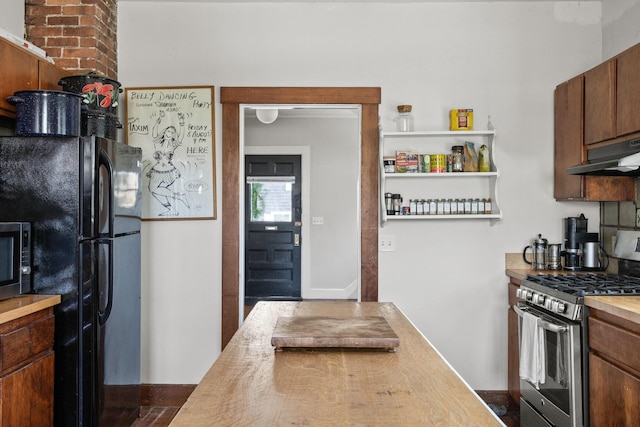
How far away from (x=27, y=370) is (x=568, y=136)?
10.6ft

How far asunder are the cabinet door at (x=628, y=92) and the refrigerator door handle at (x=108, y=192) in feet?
8.72

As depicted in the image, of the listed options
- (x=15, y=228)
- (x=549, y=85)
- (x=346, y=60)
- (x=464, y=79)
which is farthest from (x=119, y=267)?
(x=549, y=85)

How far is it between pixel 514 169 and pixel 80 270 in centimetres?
273

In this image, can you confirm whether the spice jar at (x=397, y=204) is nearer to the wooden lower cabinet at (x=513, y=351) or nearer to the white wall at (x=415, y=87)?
the white wall at (x=415, y=87)

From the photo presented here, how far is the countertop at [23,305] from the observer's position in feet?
6.49

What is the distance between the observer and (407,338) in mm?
1696

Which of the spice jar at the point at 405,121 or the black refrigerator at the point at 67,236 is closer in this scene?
the black refrigerator at the point at 67,236

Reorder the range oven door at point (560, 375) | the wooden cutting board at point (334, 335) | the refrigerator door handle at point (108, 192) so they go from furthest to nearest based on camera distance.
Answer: the refrigerator door handle at point (108, 192) → the range oven door at point (560, 375) → the wooden cutting board at point (334, 335)

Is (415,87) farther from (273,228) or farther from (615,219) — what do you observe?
(273,228)

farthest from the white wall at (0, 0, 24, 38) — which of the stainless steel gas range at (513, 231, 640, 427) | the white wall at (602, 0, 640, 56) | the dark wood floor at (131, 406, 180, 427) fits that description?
the white wall at (602, 0, 640, 56)

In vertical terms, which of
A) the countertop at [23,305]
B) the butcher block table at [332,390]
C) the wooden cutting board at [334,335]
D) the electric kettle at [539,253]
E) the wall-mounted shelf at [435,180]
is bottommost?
the butcher block table at [332,390]

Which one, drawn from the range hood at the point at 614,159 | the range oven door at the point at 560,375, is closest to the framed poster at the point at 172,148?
the range oven door at the point at 560,375

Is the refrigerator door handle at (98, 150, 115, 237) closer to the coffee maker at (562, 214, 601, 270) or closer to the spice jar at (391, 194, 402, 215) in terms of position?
the spice jar at (391, 194, 402, 215)

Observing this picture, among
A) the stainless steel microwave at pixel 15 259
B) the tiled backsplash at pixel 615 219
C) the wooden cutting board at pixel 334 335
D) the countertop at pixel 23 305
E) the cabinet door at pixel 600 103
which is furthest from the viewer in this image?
the tiled backsplash at pixel 615 219
